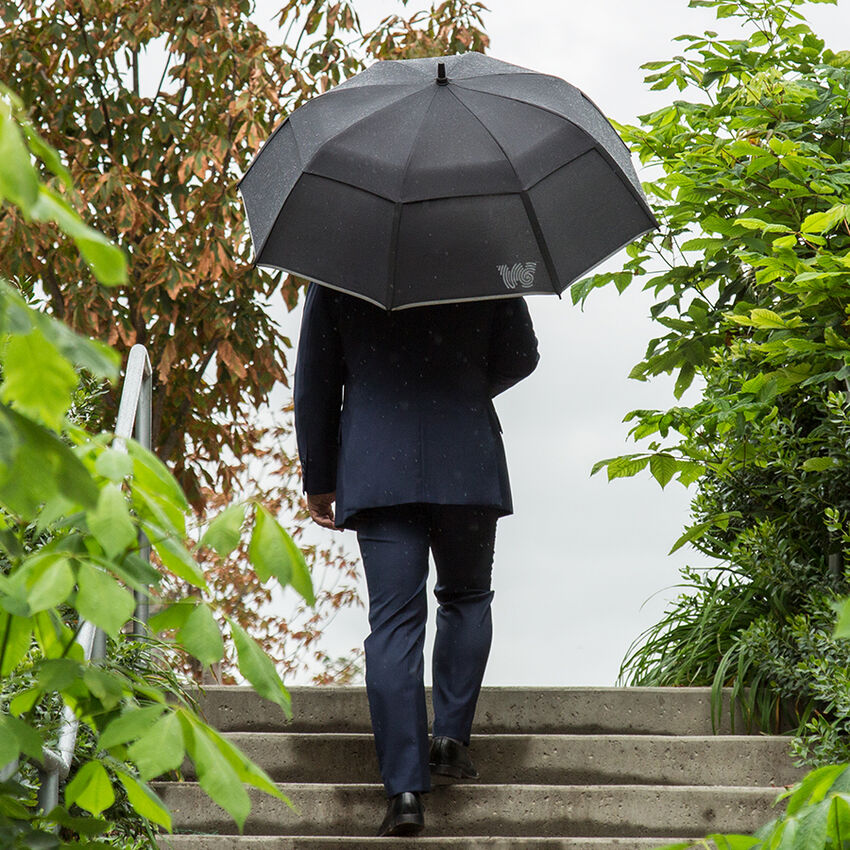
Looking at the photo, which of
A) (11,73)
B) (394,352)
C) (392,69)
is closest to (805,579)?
(394,352)

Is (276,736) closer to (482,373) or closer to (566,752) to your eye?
(566,752)

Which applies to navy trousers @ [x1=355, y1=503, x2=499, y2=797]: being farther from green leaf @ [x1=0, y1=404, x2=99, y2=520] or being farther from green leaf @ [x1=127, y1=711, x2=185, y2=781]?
green leaf @ [x1=0, y1=404, x2=99, y2=520]

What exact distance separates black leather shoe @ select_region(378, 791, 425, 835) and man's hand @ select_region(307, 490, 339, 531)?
0.75m

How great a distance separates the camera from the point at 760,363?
13.1 feet

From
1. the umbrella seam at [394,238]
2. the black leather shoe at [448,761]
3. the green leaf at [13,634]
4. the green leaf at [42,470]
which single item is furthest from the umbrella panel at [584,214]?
the green leaf at [42,470]


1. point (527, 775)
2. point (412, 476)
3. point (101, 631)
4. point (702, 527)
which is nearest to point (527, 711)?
point (527, 775)

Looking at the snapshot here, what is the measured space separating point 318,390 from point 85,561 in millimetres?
2114

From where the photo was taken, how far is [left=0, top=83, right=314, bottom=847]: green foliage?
0.94m

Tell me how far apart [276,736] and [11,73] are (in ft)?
14.3

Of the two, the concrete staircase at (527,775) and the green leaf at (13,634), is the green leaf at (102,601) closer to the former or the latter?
the green leaf at (13,634)

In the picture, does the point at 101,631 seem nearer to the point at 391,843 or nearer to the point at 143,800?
the point at 391,843

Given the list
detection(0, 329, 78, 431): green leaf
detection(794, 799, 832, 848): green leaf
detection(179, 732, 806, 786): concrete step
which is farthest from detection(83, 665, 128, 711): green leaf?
detection(179, 732, 806, 786): concrete step

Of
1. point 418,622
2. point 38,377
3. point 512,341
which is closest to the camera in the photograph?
point 38,377

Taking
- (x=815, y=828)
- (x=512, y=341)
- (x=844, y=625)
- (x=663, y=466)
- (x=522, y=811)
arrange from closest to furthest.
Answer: (x=844, y=625) < (x=815, y=828) < (x=512, y=341) < (x=522, y=811) < (x=663, y=466)
